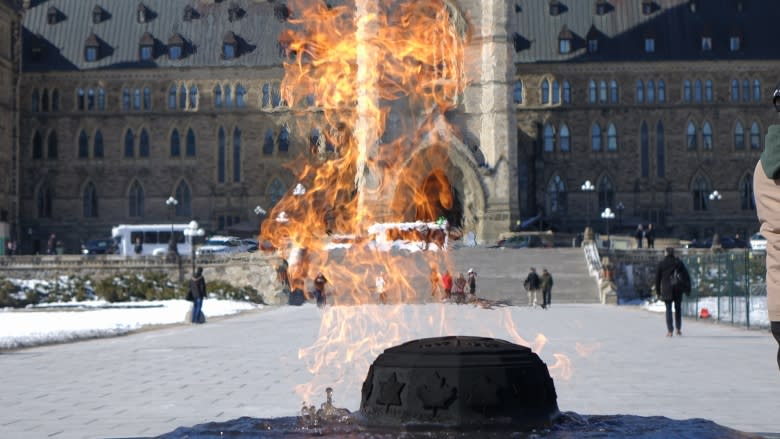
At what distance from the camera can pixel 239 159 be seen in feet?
278

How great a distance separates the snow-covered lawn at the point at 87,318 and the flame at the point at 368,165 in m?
4.04

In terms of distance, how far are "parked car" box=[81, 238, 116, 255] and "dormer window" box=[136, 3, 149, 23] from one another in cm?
1618

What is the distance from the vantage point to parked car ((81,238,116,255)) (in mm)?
77375

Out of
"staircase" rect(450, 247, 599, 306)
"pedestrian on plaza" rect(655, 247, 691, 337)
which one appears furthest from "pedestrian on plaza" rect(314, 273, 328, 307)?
"pedestrian on plaza" rect(655, 247, 691, 337)

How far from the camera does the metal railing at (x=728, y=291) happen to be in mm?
29616

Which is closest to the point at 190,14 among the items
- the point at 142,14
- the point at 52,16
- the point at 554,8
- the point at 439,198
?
the point at 142,14

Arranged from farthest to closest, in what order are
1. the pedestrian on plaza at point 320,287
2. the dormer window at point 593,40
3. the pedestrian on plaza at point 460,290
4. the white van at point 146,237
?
the dormer window at point 593,40 < the white van at point 146,237 < the pedestrian on plaza at point 320,287 < the pedestrian on plaza at point 460,290

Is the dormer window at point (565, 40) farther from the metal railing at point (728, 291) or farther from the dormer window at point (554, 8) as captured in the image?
the metal railing at point (728, 291)

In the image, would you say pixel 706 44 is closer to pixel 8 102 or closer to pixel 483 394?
pixel 8 102

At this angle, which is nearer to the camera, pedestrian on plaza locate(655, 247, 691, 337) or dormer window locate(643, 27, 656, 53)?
pedestrian on plaza locate(655, 247, 691, 337)

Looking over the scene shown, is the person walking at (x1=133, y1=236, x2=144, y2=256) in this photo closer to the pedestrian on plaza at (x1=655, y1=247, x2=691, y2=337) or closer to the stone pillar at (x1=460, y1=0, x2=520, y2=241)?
the stone pillar at (x1=460, y1=0, x2=520, y2=241)

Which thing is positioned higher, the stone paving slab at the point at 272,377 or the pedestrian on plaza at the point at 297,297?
the stone paving slab at the point at 272,377

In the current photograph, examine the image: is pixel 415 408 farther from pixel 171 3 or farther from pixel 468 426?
pixel 171 3

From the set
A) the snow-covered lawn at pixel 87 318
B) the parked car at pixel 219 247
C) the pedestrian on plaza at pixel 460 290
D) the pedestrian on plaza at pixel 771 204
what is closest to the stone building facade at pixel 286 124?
the parked car at pixel 219 247
